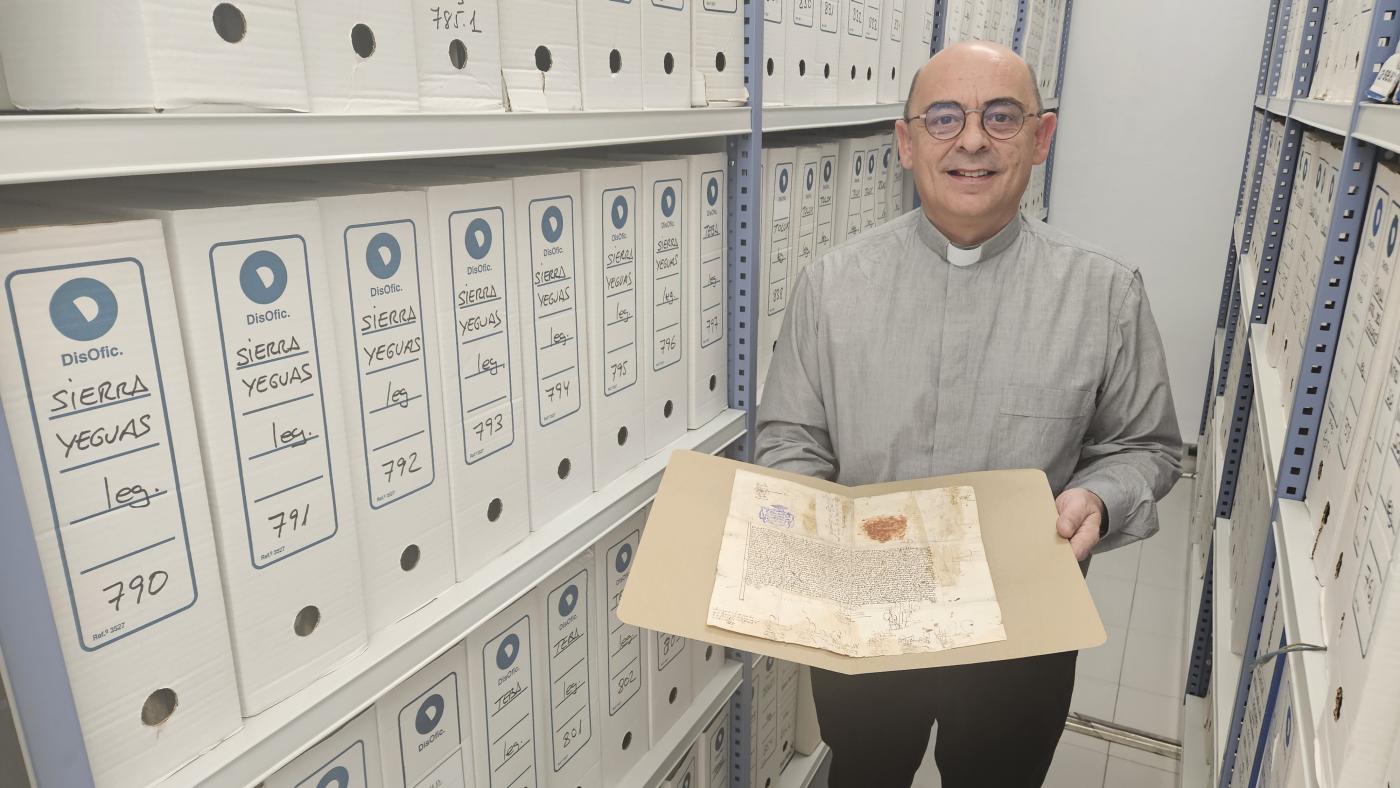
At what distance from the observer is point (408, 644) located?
828 mm

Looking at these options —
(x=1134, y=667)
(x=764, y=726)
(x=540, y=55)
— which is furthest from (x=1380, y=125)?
(x=1134, y=667)

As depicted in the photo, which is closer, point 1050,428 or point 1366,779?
point 1366,779

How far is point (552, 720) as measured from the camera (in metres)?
1.13

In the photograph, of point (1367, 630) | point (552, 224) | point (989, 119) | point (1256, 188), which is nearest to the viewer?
point (1367, 630)

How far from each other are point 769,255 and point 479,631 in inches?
34.4

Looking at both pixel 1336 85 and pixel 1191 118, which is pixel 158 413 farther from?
pixel 1191 118

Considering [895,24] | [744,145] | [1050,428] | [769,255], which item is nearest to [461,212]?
[744,145]

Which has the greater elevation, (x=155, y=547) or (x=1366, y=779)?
(x=155, y=547)

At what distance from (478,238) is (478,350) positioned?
0.11 metres

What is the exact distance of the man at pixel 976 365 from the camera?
1330 millimetres

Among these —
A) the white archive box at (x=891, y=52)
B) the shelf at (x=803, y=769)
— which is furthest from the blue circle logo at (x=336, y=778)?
the white archive box at (x=891, y=52)

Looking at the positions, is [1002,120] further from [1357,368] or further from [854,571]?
[854,571]

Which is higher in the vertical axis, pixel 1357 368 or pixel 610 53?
pixel 610 53

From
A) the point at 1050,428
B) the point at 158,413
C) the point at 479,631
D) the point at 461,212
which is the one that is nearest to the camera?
the point at 158,413
